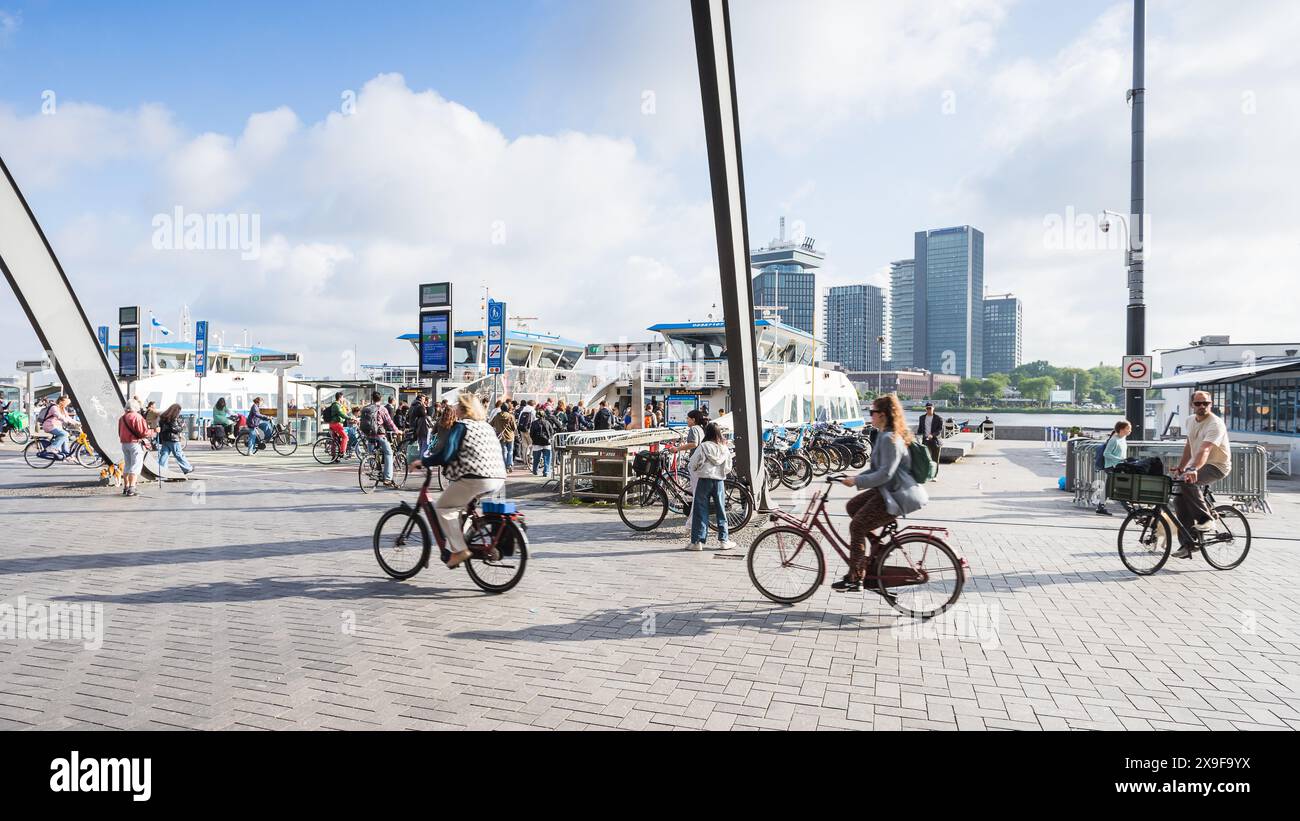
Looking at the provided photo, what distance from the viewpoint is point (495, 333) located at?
30.9 meters

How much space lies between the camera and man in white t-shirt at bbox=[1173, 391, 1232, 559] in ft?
23.5

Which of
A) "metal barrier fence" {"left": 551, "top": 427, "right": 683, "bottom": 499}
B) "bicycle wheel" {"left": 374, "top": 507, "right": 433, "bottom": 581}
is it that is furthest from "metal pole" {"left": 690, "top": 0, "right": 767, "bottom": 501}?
"bicycle wheel" {"left": 374, "top": 507, "right": 433, "bottom": 581}

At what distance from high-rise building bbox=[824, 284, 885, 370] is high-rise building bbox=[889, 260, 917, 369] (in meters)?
8.62

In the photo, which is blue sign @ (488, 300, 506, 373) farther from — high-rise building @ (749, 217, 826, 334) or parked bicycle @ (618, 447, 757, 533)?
high-rise building @ (749, 217, 826, 334)

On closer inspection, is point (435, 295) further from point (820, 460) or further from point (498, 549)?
point (498, 549)

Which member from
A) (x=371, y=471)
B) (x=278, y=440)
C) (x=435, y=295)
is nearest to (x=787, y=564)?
(x=371, y=471)

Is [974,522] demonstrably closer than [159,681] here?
No

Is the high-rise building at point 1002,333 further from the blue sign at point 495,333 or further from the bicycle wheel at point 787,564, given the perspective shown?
the bicycle wheel at point 787,564

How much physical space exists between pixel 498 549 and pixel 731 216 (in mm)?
5103

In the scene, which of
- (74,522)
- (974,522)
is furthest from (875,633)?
(74,522)

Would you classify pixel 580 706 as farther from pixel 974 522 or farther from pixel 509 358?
pixel 509 358

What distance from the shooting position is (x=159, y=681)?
4.20 meters

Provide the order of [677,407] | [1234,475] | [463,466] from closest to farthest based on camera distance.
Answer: [463,466], [1234,475], [677,407]
